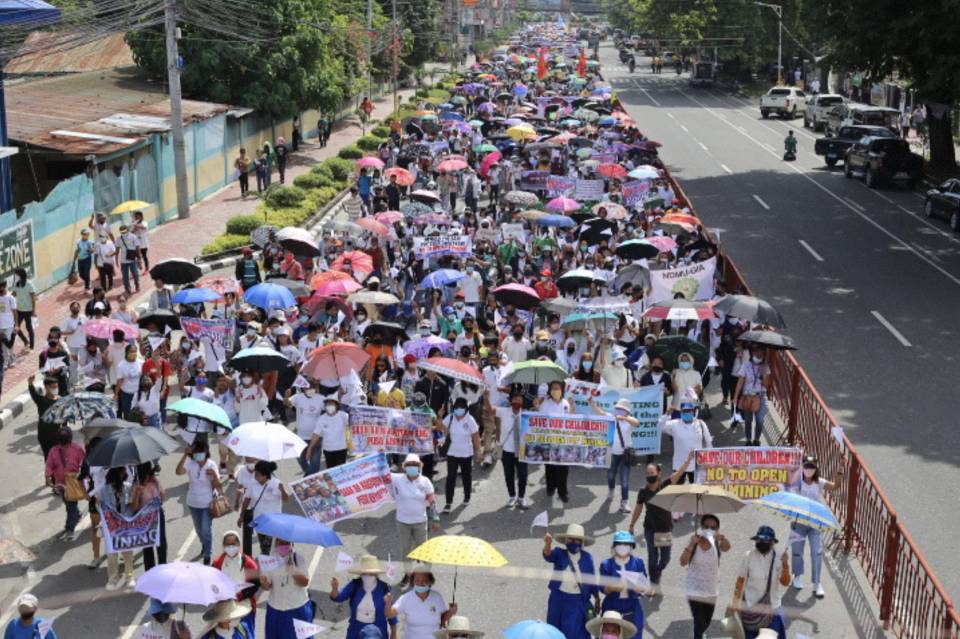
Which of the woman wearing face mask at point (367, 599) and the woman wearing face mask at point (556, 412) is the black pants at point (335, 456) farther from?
the woman wearing face mask at point (367, 599)

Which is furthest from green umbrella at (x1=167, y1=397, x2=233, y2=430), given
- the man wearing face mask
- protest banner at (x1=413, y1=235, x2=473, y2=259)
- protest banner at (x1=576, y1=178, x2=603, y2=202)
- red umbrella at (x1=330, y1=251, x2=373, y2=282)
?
protest banner at (x1=576, y1=178, x2=603, y2=202)

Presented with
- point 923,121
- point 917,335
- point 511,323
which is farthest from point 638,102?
point 511,323

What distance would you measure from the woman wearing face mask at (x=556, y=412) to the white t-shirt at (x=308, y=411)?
97.8 inches

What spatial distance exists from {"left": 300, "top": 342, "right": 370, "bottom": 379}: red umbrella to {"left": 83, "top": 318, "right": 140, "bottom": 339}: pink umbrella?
3.24m

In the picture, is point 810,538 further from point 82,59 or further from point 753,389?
point 82,59

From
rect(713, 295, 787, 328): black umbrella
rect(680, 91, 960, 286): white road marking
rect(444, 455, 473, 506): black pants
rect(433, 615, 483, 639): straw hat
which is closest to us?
rect(433, 615, 483, 639): straw hat

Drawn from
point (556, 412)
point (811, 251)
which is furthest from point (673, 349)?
point (811, 251)

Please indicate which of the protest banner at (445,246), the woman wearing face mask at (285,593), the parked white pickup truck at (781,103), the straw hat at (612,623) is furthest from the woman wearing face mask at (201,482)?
the parked white pickup truck at (781,103)

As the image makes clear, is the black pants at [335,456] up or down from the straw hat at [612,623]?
down

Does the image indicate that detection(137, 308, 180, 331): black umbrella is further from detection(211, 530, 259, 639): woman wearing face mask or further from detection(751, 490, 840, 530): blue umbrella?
detection(751, 490, 840, 530): blue umbrella

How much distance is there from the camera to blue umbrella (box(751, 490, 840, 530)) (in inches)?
443

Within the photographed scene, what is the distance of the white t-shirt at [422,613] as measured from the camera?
9.91m

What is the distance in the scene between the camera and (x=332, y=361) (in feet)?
51.6

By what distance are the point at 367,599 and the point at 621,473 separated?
539 cm
